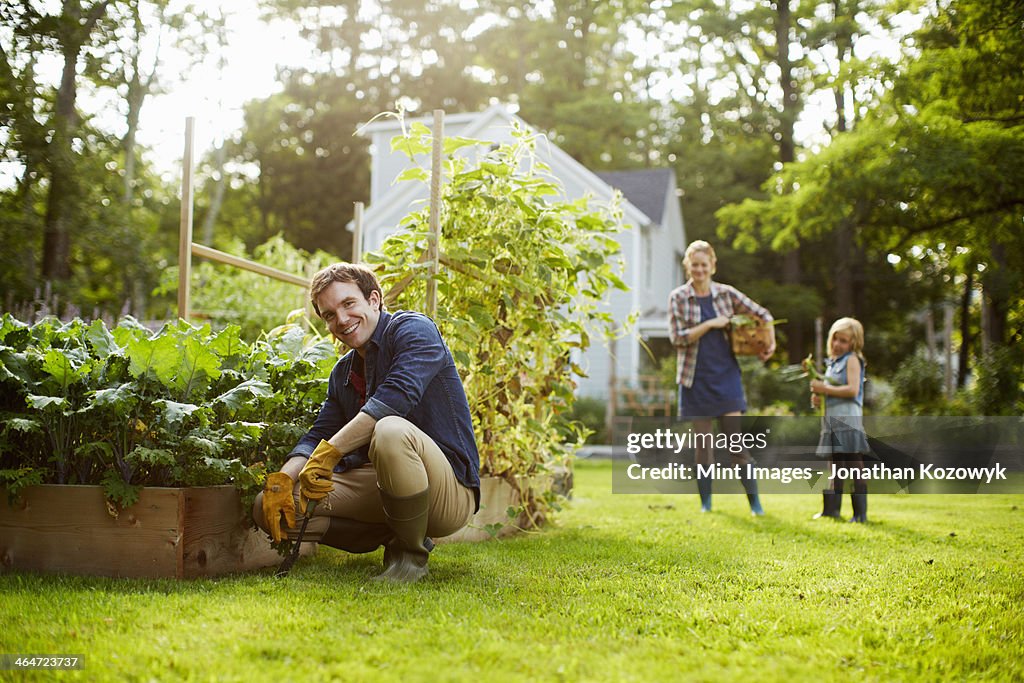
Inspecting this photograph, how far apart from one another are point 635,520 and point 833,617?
8.48ft

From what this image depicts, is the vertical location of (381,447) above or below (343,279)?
below

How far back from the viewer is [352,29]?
27.3 m

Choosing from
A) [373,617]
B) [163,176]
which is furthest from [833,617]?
[163,176]

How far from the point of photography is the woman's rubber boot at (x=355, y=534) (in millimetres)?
3246

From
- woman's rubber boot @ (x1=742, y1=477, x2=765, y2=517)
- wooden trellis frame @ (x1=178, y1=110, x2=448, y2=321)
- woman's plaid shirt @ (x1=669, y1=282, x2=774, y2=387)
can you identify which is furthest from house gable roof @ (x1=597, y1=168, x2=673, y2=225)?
wooden trellis frame @ (x1=178, y1=110, x2=448, y2=321)

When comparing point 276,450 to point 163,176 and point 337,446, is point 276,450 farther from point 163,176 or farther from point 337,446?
point 163,176

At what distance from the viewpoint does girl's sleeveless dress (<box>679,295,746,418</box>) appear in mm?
5566

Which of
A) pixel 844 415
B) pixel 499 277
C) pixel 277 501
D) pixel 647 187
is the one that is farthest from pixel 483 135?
pixel 277 501

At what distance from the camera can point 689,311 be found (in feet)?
18.7

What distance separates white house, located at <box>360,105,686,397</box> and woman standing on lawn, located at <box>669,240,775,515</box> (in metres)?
8.56

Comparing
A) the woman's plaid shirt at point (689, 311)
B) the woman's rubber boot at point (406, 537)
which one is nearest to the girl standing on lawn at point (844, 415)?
the woman's plaid shirt at point (689, 311)

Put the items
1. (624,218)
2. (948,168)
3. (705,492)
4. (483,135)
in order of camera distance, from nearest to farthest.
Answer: (705,492) → (948,168) → (624,218) → (483,135)

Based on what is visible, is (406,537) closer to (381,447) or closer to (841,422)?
(381,447)

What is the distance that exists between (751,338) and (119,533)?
12.2ft
